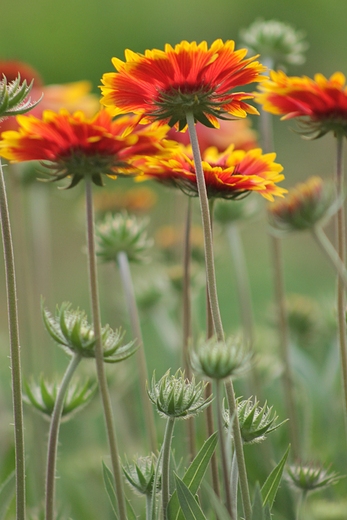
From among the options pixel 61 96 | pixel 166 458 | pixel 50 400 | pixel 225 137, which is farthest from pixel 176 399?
pixel 61 96

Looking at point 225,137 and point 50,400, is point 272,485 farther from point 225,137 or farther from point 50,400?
point 225,137

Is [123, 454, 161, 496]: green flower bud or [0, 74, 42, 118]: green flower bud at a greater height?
[0, 74, 42, 118]: green flower bud

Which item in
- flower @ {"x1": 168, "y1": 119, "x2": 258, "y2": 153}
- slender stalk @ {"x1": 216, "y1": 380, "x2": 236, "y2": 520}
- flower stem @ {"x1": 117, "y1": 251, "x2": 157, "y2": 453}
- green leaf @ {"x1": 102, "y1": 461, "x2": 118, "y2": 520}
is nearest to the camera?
slender stalk @ {"x1": 216, "y1": 380, "x2": 236, "y2": 520}

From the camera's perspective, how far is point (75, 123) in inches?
15.9

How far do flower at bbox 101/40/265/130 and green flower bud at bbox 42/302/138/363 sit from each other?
14 centimetres

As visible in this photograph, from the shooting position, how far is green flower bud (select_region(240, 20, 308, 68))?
707 millimetres

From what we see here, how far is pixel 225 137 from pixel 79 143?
0.35 metres

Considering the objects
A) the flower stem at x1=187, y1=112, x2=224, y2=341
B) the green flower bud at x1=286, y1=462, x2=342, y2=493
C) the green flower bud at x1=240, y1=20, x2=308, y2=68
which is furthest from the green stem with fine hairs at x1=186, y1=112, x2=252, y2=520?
the green flower bud at x1=240, y1=20, x2=308, y2=68

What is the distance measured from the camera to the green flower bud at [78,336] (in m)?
0.40

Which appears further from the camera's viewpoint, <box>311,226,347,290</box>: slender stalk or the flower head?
the flower head

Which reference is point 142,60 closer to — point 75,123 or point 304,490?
point 75,123

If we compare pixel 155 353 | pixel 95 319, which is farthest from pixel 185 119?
pixel 155 353

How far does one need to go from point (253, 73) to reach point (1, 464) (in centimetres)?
56

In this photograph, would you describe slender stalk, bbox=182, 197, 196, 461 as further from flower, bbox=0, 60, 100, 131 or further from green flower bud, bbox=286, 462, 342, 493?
flower, bbox=0, 60, 100, 131
